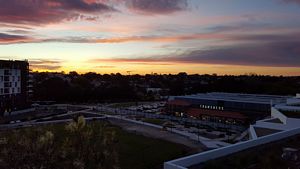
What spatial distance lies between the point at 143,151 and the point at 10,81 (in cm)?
4150

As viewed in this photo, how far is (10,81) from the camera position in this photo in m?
66.2

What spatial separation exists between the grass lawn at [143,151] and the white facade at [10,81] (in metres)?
25.9

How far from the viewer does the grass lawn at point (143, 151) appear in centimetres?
3150

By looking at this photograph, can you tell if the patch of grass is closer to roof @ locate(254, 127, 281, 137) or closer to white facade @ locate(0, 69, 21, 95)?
roof @ locate(254, 127, 281, 137)

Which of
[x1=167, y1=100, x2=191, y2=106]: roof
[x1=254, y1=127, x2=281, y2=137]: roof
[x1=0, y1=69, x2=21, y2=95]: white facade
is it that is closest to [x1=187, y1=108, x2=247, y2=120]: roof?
[x1=167, y1=100, x2=191, y2=106]: roof

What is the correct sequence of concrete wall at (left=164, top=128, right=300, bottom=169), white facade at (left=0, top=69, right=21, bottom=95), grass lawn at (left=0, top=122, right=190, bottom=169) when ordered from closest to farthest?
concrete wall at (left=164, top=128, right=300, bottom=169)
grass lawn at (left=0, top=122, right=190, bottom=169)
white facade at (left=0, top=69, right=21, bottom=95)

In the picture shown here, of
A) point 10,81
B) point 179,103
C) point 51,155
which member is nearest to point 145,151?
point 51,155

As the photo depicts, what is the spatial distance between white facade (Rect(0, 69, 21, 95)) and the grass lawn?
25850 mm

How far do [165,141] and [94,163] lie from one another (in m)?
16.5

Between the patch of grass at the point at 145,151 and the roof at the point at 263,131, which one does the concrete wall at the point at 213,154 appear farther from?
the patch of grass at the point at 145,151

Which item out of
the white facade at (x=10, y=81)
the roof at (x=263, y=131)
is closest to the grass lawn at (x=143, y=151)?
the roof at (x=263, y=131)

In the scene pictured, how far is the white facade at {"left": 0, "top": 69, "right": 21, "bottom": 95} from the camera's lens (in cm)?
6388

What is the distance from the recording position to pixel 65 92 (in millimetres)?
86438

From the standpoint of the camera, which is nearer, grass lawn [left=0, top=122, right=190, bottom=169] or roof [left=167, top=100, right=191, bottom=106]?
grass lawn [left=0, top=122, right=190, bottom=169]
